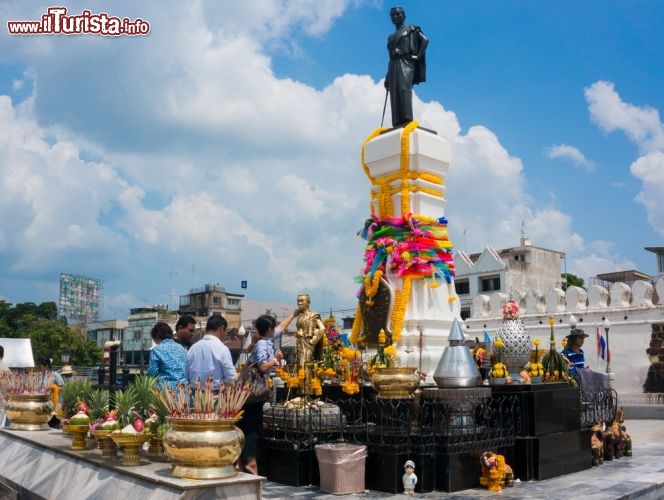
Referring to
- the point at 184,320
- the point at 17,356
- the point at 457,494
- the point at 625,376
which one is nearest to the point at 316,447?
the point at 457,494

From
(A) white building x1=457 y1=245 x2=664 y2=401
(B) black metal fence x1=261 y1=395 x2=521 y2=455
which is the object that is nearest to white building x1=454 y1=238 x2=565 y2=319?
(A) white building x1=457 y1=245 x2=664 y2=401

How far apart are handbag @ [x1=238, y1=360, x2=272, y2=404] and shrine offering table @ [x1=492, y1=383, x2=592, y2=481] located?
2.76 m

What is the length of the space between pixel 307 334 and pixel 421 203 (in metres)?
3.19

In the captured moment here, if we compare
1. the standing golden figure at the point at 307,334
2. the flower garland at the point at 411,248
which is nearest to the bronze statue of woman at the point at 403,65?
the flower garland at the point at 411,248

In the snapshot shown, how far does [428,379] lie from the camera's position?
→ 32.3 ft

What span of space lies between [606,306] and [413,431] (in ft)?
57.4

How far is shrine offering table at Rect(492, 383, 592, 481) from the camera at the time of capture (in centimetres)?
748

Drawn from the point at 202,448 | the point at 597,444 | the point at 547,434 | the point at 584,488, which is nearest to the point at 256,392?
the point at 202,448

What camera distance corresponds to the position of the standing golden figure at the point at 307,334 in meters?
8.54

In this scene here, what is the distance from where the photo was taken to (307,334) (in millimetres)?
8570

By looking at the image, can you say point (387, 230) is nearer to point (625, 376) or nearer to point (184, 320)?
point (184, 320)

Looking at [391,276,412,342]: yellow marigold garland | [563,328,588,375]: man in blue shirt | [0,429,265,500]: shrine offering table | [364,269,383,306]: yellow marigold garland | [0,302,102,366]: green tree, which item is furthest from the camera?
[0,302,102,366]: green tree

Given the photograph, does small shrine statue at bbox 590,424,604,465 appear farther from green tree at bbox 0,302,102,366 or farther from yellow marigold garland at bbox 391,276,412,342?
green tree at bbox 0,302,102,366

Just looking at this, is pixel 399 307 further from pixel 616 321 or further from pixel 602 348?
pixel 616 321
